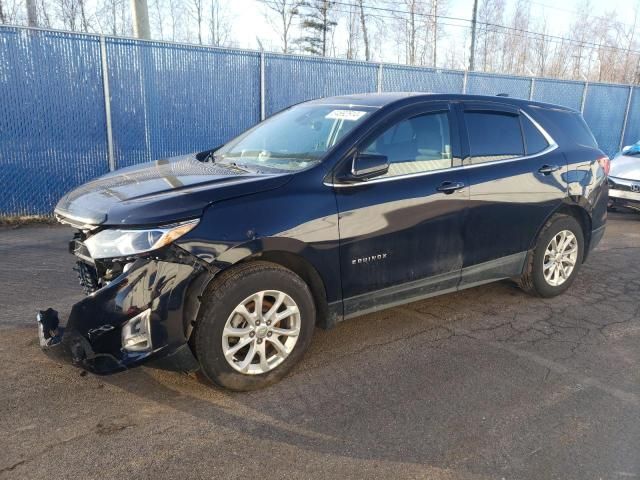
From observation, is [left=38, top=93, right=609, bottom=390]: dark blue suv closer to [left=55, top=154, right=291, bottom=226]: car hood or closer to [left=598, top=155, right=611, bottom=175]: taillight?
[left=55, top=154, right=291, bottom=226]: car hood

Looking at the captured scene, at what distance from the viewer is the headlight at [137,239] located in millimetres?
2877

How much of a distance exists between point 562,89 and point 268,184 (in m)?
14.9

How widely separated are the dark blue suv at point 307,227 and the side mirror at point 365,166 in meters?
0.01

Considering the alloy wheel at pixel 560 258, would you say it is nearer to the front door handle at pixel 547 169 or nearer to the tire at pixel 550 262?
the tire at pixel 550 262

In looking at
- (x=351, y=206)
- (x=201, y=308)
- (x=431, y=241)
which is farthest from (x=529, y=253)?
(x=201, y=308)

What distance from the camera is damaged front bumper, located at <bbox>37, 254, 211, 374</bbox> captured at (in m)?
2.88

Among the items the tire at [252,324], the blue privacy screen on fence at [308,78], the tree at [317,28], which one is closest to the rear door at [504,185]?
the tire at [252,324]

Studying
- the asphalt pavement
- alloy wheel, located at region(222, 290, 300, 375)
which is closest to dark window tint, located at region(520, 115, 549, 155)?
the asphalt pavement

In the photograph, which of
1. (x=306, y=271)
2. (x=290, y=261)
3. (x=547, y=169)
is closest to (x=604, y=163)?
(x=547, y=169)

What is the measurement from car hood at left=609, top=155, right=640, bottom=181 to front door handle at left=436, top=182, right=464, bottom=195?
6801 mm

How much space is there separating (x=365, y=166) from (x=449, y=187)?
87 centimetres

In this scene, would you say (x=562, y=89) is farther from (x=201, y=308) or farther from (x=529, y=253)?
(x=201, y=308)

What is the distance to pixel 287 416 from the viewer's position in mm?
3039

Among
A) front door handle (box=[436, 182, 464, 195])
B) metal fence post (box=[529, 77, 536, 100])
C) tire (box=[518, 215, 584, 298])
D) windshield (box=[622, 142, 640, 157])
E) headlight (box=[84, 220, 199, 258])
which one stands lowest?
tire (box=[518, 215, 584, 298])
